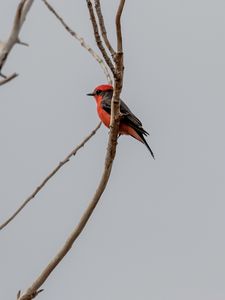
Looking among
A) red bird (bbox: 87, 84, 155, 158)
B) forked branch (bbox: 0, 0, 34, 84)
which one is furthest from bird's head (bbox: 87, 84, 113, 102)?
forked branch (bbox: 0, 0, 34, 84)

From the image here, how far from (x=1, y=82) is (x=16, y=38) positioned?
0.20m

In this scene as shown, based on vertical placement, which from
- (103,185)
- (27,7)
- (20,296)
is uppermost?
(27,7)

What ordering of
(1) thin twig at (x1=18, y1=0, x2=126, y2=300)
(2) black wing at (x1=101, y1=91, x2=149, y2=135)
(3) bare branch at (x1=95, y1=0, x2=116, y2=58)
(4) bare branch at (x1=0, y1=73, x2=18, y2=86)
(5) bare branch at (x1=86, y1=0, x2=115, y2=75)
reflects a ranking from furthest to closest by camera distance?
(2) black wing at (x1=101, y1=91, x2=149, y2=135) → (3) bare branch at (x1=95, y1=0, x2=116, y2=58) → (5) bare branch at (x1=86, y1=0, x2=115, y2=75) → (1) thin twig at (x1=18, y1=0, x2=126, y2=300) → (4) bare branch at (x1=0, y1=73, x2=18, y2=86)

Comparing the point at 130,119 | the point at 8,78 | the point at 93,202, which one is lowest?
the point at 93,202

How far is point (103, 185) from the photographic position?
387cm

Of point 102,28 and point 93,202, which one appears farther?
point 102,28

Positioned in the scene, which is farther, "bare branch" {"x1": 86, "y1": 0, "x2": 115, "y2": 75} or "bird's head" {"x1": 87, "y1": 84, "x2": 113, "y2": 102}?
"bird's head" {"x1": 87, "y1": 84, "x2": 113, "y2": 102}

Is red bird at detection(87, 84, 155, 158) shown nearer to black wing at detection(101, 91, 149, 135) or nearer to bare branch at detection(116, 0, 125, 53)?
black wing at detection(101, 91, 149, 135)

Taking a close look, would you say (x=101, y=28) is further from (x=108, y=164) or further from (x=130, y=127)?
(x=130, y=127)

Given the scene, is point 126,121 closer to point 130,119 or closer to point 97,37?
point 130,119

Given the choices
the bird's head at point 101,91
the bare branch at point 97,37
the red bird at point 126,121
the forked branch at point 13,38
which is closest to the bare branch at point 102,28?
the bare branch at point 97,37

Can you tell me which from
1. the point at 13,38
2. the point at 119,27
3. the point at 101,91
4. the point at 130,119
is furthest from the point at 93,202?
the point at 101,91

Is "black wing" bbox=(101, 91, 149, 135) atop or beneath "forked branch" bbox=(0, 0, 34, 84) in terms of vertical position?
beneath

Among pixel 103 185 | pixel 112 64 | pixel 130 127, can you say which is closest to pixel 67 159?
pixel 103 185
